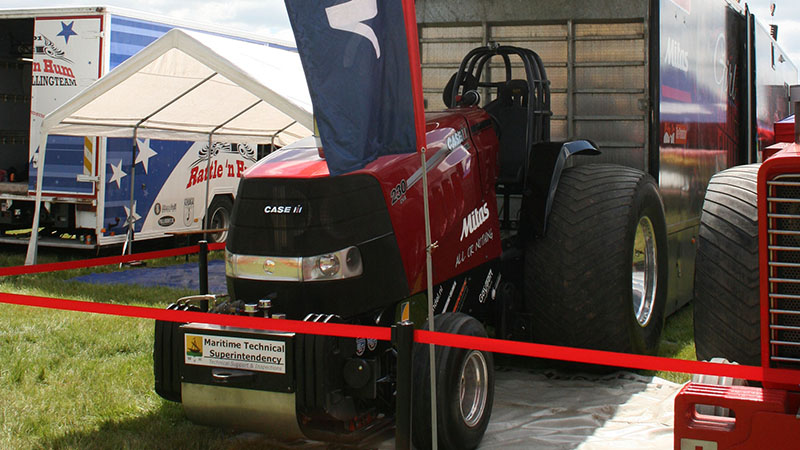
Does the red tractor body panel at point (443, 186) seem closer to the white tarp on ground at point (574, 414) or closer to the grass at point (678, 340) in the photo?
the white tarp on ground at point (574, 414)

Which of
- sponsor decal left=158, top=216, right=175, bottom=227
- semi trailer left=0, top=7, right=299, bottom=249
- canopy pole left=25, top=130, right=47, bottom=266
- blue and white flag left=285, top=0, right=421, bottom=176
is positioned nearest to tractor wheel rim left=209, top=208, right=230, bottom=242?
semi trailer left=0, top=7, right=299, bottom=249

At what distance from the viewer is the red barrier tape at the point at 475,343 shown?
2.85 metres

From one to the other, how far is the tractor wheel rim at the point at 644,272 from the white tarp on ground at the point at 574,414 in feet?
1.94

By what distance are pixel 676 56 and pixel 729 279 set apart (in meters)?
3.43

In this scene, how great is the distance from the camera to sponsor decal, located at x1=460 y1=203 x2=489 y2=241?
15.8 ft

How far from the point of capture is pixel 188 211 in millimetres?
12469

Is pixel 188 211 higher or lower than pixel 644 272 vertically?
higher

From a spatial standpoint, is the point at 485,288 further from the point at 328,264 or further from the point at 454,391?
the point at 328,264

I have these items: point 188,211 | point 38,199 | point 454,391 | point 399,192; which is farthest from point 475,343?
point 188,211

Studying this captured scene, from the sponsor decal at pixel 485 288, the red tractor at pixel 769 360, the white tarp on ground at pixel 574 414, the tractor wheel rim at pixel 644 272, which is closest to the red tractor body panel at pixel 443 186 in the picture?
the sponsor decal at pixel 485 288

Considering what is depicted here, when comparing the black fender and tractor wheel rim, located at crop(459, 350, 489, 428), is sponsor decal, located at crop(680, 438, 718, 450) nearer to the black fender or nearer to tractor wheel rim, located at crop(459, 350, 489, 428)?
tractor wheel rim, located at crop(459, 350, 489, 428)

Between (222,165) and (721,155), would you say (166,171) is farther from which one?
(721,155)

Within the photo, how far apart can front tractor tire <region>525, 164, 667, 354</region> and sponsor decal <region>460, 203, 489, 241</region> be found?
1.36ft

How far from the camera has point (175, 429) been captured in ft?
15.0
